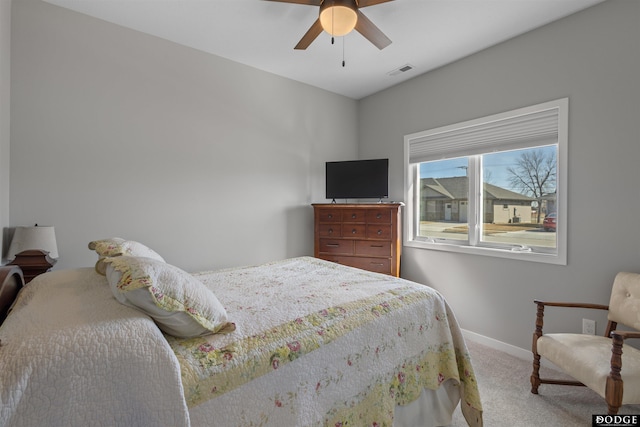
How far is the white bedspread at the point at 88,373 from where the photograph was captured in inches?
28.0

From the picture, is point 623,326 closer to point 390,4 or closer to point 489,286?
point 489,286

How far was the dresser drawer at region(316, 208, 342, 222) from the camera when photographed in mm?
3385

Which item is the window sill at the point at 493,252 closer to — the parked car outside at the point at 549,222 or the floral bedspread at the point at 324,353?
the parked car outside at the point at 549,222

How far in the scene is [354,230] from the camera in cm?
332

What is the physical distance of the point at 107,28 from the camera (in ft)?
7.86

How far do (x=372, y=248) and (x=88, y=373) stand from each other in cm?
276

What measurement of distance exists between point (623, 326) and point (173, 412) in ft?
9.18

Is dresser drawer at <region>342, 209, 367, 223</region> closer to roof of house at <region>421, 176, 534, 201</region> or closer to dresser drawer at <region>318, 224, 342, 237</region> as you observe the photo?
dresser drawer at <region>318, 224, 342, 237</region>

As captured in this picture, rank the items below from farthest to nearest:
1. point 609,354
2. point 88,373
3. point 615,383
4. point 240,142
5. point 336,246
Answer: point 336,246 < point 240,142 < point 609,354 < point 615,383 < point 88,373

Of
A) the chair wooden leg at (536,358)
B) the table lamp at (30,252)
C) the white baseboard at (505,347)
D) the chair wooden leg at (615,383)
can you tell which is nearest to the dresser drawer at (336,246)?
the white baseboard at (505,347)

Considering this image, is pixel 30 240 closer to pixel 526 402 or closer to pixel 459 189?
pixel 526 402

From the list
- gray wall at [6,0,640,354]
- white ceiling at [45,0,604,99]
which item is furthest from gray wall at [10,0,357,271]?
white ceiling at [45,0,604,99]

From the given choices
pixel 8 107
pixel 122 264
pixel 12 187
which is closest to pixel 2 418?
pixel 122 264

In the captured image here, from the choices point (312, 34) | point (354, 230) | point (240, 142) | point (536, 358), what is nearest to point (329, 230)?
point (354, 230)
